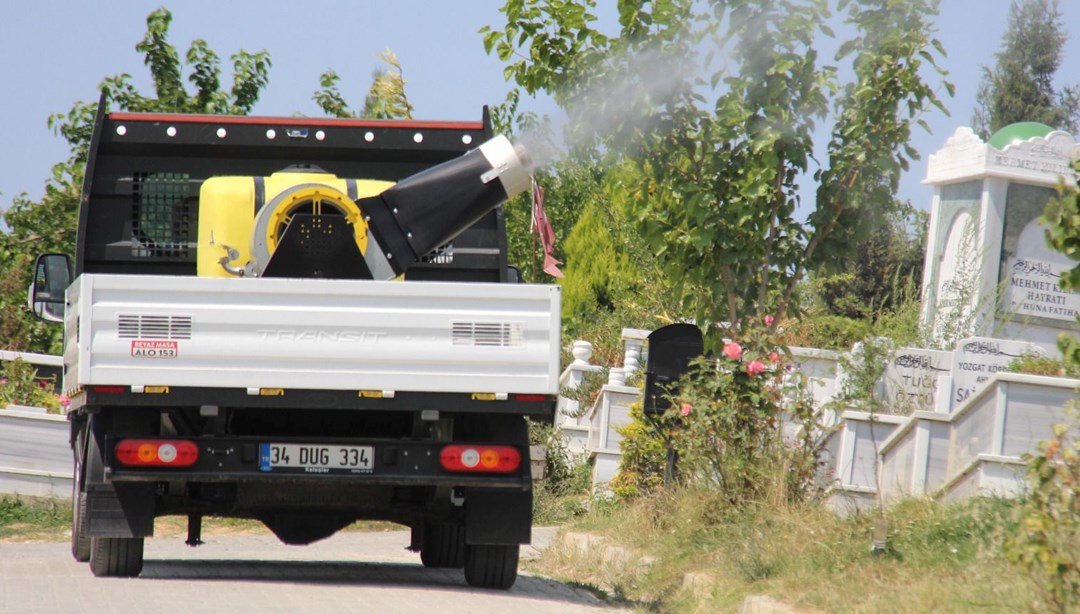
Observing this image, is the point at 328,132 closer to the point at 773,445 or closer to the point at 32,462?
the point at 773,445

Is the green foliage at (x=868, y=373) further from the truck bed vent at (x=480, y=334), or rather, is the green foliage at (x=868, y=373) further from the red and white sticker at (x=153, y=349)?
the red and white sticker at (x=153, y=349)

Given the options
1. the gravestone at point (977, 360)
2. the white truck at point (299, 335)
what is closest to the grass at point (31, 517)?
the white truck at point (299, 335)

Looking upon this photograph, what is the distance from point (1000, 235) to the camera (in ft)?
69.1

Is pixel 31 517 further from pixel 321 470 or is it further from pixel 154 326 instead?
pixel 154 326

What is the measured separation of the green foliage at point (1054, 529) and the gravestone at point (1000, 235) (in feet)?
41.5

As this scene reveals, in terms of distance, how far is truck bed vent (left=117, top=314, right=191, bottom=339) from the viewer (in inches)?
321

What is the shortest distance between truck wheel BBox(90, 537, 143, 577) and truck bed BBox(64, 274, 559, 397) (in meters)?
1.15

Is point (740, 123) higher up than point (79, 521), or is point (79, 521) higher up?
point (740, 123)

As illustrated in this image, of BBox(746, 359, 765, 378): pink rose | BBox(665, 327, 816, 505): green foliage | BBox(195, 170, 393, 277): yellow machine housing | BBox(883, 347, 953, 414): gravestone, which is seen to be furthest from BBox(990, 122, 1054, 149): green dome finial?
BBox(195, 170, 393, 277): yellow machine housing

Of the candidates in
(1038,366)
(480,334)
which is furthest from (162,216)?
(1038,366)

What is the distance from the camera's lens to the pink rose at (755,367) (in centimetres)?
1043

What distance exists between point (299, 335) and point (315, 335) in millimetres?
87

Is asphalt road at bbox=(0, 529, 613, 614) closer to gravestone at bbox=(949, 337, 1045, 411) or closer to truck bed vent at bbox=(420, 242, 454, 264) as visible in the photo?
truck bed vent at bbox=(420, 242, 454, 264)

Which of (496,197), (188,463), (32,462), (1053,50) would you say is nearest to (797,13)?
(496,197)
